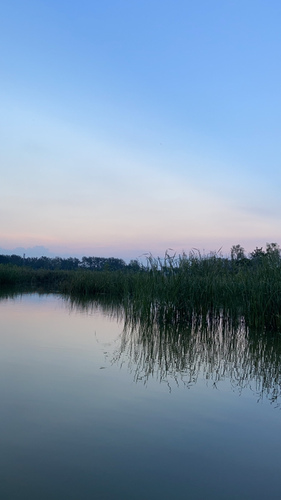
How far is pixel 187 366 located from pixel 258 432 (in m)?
2.18

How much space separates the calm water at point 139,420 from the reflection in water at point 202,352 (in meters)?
0.03

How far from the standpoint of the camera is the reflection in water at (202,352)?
16.6 ft

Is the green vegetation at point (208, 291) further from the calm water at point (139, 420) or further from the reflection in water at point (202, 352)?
the calm water at point (139, 420)

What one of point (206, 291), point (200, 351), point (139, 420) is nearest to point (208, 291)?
point (206, 291)

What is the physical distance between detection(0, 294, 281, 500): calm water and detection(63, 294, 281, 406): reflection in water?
0.08 ft

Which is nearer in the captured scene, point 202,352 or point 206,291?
point 202,352

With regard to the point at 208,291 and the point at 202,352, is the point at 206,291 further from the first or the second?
the point at 202,352

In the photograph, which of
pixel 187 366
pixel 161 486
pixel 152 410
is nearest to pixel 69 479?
pixel 161 486

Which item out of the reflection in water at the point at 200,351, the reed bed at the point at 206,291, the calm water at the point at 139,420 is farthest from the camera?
the reed bed at the point at 206,291

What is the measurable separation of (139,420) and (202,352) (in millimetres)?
3051

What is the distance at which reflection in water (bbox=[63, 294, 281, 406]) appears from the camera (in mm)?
5051

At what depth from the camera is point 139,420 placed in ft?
11.7

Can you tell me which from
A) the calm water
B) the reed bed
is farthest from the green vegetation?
the calm water

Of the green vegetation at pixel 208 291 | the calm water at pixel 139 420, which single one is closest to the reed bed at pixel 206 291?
the green vegetation at pixel 208 291
